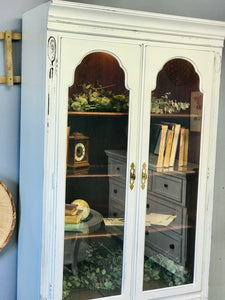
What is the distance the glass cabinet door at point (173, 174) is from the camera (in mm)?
2180

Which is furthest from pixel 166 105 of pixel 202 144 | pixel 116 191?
pixel 116 191

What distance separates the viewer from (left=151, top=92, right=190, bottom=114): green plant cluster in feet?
7.12

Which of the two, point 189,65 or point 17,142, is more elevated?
point 189,65

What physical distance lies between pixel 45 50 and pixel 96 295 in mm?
1190

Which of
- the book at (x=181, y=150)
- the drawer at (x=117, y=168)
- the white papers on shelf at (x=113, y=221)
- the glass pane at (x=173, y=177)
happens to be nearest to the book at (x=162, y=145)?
the glass pane at (x=173, y=177)

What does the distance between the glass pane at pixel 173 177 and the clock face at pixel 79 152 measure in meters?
0.35

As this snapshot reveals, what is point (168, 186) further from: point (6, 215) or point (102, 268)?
point (6, 215)

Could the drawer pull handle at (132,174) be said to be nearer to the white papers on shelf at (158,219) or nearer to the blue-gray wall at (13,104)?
the white papers on shelf at (158,219)

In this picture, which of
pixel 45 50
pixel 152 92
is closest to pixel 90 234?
pixel 152 92

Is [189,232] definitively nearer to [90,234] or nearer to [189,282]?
[189,282]

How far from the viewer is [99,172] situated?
211 centimetres

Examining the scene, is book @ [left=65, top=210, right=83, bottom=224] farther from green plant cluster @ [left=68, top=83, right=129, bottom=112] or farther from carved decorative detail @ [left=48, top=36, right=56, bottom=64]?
carved decorative detail @ [left=48, top=36, right=56, bottom=64]

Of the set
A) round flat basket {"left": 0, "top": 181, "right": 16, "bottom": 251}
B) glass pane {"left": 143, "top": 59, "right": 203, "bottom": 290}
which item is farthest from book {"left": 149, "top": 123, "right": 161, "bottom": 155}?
round flat basket {"left": 0, "top": 181, "right": 16, "bottom": 251}

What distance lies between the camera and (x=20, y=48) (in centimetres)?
222
